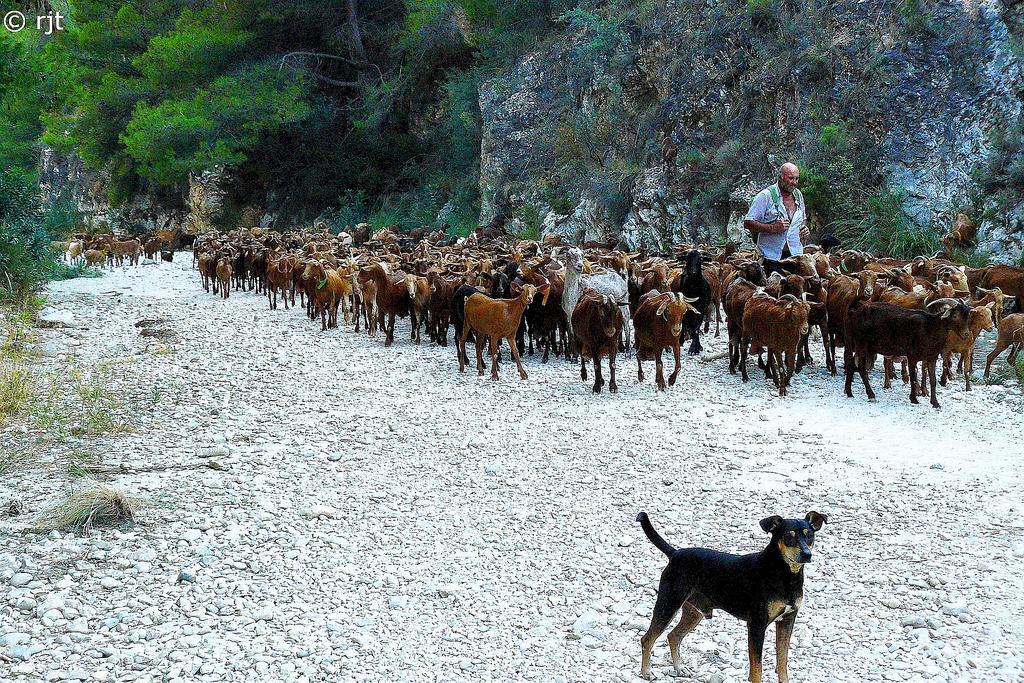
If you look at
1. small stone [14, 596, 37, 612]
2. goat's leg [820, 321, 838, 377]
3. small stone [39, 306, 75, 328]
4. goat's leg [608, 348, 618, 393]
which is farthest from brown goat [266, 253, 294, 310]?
small stone [14, 596, 37, 612]

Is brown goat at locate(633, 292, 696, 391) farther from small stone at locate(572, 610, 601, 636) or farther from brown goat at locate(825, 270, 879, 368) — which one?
small stone at locate(572, 610, 601, 636)

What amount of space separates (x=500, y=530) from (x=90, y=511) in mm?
A: 2661

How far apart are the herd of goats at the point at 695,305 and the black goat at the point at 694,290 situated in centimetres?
2

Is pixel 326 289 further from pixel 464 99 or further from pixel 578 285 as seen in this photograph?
pixel 464 99

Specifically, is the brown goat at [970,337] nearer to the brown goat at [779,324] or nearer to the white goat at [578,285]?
the brown goat at [779,324]

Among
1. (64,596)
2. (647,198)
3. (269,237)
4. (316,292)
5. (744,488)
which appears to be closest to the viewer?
(64,596)

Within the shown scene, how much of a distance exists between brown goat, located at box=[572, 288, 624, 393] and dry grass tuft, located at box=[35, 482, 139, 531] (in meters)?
5.06

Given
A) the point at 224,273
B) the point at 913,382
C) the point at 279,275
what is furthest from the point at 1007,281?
the point at 224,273

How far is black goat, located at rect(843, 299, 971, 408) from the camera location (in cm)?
883

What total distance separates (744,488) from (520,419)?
2707mm

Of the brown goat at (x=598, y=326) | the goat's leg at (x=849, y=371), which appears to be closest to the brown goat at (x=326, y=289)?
the brown goat at (x=598, y=326)

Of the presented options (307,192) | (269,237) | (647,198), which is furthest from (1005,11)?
(307,192)

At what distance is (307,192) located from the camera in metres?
39.5

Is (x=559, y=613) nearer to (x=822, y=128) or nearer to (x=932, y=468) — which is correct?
(x=932, y=468)
